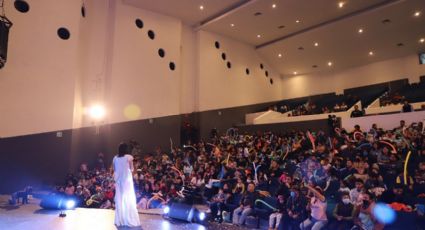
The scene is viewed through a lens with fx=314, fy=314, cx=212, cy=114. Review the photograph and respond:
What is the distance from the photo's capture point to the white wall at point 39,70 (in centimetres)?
1020

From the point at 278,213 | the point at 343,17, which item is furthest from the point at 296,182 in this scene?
the point at 343,17

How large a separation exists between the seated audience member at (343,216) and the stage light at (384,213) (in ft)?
1.22

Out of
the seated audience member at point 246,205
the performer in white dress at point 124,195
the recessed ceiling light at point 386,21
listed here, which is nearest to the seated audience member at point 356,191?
the seated audience member at point 246,205

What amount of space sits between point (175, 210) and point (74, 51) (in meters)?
8.00

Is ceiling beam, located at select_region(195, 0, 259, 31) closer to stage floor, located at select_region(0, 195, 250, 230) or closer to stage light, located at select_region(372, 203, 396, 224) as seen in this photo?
stage floor, located at select_region(0, 195, 250, 230)

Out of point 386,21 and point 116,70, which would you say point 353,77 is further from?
point 116,70

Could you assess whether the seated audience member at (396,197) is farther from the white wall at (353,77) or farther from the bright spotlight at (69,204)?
the white wall at (353,77)

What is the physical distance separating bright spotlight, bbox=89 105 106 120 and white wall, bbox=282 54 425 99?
1280cm

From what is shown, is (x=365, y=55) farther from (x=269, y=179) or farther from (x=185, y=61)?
(x=269, y=179)

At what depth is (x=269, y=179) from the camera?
8.01 m

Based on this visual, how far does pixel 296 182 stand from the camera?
674cm

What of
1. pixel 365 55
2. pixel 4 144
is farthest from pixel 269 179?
pixel 365 55

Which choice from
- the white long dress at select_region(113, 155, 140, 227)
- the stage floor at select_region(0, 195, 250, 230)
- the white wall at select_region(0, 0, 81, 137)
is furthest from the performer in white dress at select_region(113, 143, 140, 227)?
the white wall at select_region(0, 0, 81, 137)

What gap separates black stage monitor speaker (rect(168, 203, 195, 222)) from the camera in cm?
613
